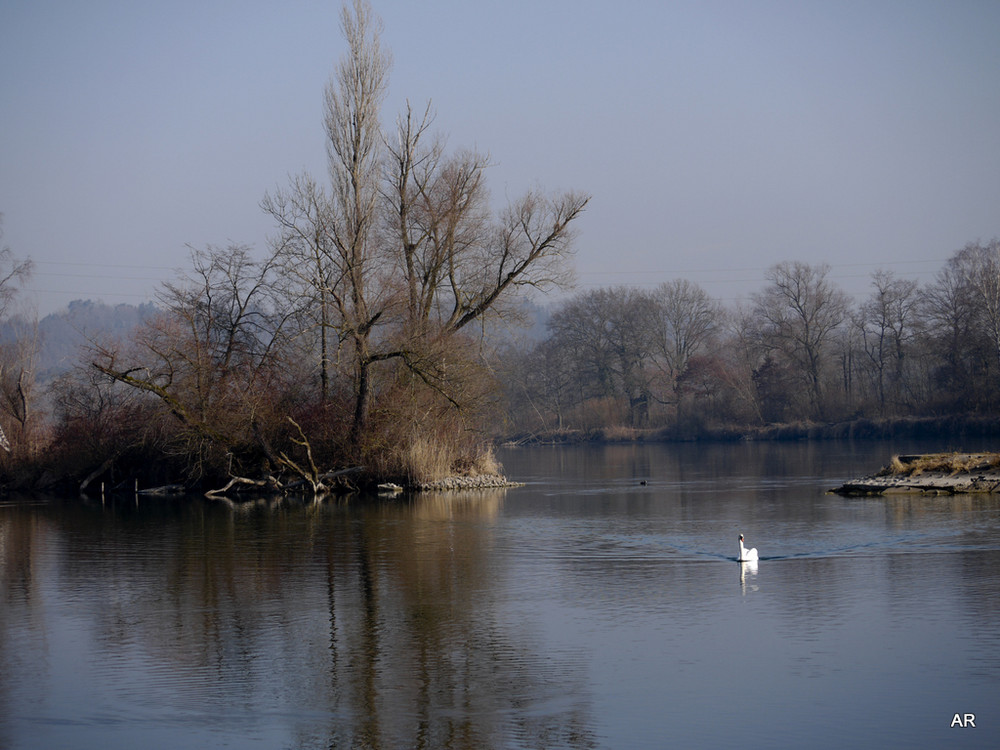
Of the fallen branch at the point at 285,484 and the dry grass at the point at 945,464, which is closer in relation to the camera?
the dry grass at the point at 945,464

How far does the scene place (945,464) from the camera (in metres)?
27.6

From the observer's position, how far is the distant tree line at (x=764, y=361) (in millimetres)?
60625

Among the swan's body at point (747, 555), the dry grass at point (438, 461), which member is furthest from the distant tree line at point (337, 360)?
the swan's body at point (747, 555)

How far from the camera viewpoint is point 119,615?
41.8 feet

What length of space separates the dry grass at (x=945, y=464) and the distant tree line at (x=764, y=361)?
104 feet

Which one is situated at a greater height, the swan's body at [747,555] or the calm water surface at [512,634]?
the swan's body at [747,555]

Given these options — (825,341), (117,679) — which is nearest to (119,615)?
(117,679)

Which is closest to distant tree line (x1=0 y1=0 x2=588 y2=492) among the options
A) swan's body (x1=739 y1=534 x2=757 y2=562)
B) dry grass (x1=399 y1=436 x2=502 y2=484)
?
dry grass (x1=399 y1=436 x2=502 y2=484)

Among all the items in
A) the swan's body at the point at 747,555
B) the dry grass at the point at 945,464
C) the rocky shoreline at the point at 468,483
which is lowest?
the swan's body at the point at 747,555

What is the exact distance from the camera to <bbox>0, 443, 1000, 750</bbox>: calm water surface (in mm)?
8203

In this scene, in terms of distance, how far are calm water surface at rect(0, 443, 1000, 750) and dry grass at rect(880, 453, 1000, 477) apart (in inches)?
223

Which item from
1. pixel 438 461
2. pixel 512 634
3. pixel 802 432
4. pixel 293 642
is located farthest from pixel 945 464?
pixel 802 432

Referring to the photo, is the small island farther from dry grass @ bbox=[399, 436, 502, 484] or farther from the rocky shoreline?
dry grass @ bbox=[399, 436, 502, 484]

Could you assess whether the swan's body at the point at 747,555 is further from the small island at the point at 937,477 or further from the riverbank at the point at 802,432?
the riverbank at the point at 802,432
